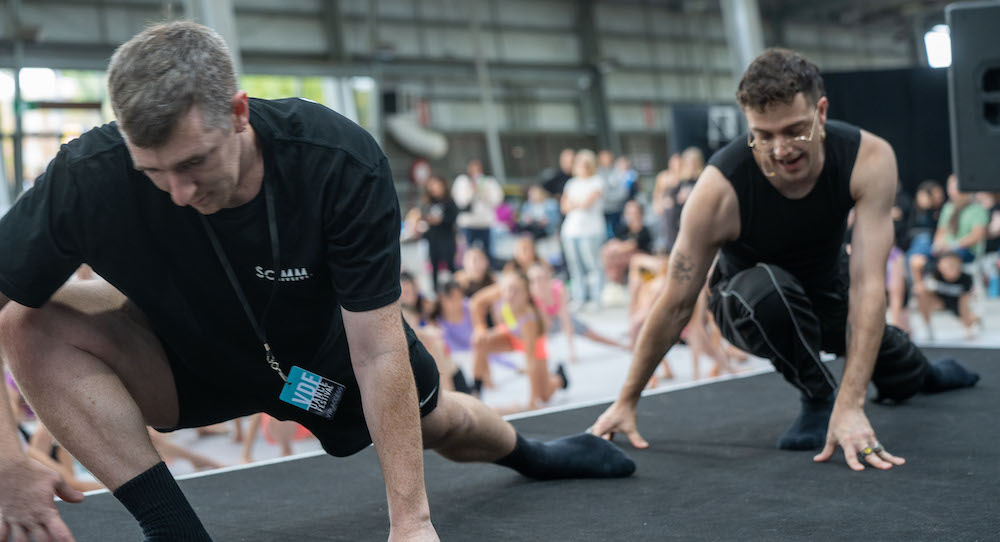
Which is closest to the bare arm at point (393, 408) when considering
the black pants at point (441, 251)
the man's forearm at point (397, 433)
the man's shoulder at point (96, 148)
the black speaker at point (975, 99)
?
the man's forearm at point (397, 433)

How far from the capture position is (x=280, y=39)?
14.0 m

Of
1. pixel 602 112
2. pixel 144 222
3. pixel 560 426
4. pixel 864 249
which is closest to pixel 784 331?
pixel 864 249

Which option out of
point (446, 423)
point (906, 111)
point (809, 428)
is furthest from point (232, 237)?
point (906, 111)

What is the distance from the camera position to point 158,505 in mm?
1498

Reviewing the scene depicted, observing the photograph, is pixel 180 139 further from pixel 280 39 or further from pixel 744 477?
pixel 280 39

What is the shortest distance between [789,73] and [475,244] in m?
6.72

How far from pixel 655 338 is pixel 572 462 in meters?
0.38

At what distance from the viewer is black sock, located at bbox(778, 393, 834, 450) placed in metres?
2.32

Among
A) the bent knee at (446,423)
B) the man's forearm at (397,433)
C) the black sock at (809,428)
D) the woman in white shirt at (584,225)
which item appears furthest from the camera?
the woman in white shirt at (584,225)

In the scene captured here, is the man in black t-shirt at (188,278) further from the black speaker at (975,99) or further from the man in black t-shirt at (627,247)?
the man in black t-shirt at (627,247)

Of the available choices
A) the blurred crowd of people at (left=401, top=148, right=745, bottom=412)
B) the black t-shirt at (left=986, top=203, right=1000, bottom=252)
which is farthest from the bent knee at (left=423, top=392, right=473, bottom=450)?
the black t-shirt at (left=986, top=203, right=1000, bottom=252)

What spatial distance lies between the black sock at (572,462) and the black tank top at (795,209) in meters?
0.64

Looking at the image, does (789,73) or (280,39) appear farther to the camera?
(280,39)

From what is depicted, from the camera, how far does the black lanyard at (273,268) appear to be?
1522 mm
